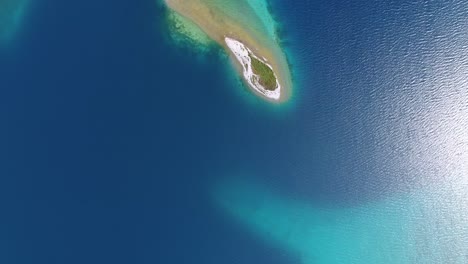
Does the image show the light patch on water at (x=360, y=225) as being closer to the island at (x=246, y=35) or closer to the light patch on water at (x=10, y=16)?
the island at (x=246, y=35)

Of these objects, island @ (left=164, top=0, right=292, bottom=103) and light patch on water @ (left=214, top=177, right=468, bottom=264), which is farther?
island @ (left=164, top=0, right=292, bottom=103)

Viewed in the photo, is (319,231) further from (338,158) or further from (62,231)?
(62,231)

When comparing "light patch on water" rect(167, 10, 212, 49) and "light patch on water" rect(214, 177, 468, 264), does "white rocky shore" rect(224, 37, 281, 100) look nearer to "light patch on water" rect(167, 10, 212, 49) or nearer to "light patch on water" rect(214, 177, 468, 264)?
"light patch on water" rect(167, 10, 212, 49)

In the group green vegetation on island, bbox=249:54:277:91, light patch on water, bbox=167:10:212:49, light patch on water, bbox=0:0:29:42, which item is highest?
green vegetation on island, bbox=249:54:277:91

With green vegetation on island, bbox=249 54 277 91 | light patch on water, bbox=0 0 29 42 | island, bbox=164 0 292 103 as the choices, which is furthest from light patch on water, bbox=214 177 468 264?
light patch on water, bbox=0 0 29 42

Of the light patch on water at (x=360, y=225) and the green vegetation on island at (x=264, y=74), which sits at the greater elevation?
the green vegetation on island at (x=264, y=74)

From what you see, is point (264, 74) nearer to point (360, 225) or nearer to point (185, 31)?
point (185, 31)

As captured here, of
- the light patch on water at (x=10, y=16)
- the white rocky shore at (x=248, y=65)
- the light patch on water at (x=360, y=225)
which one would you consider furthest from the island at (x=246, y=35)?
the light patch on water at (x=10, y=16)
